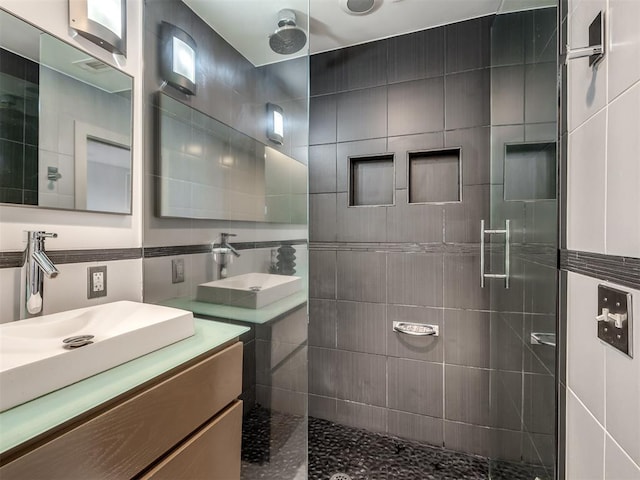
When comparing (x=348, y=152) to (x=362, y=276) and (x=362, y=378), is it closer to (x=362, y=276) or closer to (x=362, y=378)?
(x=362, y=276)

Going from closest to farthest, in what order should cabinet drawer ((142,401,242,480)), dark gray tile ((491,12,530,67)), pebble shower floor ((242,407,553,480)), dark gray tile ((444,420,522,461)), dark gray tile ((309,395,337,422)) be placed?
cabinet drawer ((142,401,242,480)) < dark gray tile ((491,12,530,67)) < pebble shower floor ((242,407,553,480)) < dark gray tile ((444,420,522,461)) < dark gray tile ((309,395,337,422))

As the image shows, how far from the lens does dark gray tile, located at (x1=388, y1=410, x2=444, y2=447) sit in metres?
1.89

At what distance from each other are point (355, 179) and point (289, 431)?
162 cm

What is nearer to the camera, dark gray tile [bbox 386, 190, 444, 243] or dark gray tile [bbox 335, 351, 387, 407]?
dark gray tile [bbox 386, 190, 444, 243]

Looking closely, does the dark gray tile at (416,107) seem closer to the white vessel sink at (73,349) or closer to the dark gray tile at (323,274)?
the dark gray tile at (323,274)

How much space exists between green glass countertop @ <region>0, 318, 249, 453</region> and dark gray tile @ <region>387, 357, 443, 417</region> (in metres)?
1.30

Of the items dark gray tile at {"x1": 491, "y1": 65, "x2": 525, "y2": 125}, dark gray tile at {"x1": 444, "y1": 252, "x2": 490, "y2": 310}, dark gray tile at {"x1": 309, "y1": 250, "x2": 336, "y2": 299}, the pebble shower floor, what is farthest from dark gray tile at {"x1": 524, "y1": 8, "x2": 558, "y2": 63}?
the pebble shower floor

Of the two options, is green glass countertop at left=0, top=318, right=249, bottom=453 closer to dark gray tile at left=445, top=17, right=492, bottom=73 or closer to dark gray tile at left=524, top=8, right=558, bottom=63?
dark gray tile at left=524, top=8, right=558, bottom=63

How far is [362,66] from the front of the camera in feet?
6.84

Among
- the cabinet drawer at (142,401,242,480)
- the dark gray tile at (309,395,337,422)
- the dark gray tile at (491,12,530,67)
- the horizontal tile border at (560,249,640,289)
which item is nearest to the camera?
the horizontal tile border at (560,249,640,289)

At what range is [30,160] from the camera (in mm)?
1054

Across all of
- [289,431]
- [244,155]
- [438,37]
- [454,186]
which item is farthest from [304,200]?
[438,37]

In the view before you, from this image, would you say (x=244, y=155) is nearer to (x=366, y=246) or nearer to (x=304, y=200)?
(x=304, y=200)

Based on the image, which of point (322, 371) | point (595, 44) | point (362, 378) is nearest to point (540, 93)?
point (595, 44)
